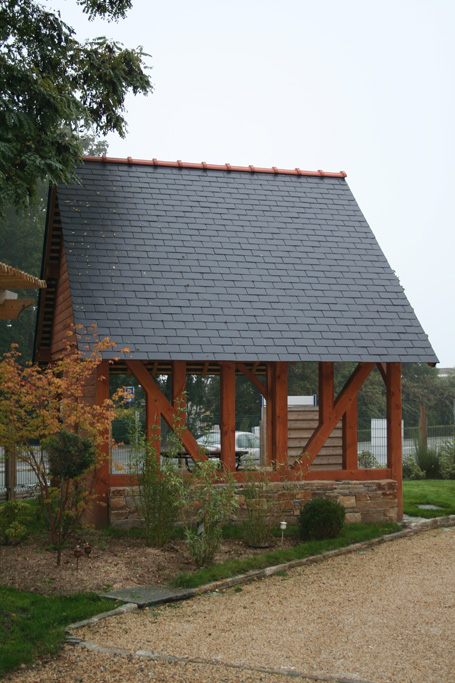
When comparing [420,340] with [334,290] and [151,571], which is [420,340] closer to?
[334,290]

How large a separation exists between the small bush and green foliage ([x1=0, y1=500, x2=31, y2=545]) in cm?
372

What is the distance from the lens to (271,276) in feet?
38.8

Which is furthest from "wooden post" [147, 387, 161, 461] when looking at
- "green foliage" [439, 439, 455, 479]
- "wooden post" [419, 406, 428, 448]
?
"wooden post" [419, 406, 428, 448]

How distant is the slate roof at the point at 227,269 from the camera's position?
1065 cm

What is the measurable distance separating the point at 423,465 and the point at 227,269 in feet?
30.9

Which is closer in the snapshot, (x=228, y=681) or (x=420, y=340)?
(x=228, y=681)

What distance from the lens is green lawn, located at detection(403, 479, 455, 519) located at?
12.3m

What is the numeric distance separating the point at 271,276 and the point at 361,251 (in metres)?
1.89

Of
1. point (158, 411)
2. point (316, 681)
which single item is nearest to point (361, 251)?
point (158, 411)

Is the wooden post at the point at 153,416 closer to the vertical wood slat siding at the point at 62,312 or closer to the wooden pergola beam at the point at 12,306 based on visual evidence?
the vertical wood slat siding at the point at 62,312

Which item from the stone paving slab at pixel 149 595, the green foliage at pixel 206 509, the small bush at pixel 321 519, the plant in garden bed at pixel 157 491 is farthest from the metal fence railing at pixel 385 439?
the stone paving slab at pixel 149 595

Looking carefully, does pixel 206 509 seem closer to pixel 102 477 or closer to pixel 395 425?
pixel 102 477

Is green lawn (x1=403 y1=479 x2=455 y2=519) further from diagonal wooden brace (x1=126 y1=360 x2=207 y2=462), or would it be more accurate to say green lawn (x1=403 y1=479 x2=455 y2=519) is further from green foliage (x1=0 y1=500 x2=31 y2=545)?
green foliage (x1=0 y1=500 x2=31 y2=545)

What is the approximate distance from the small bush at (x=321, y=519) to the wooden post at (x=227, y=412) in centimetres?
141
